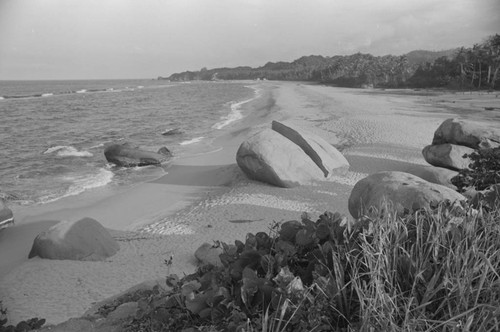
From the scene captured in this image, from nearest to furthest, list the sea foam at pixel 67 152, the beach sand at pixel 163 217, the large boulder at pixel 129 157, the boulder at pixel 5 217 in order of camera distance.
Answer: the beach sand at pixel 163 217, the boulder at pixel 5 217, the large boulder at pixel 129 157, the sea foam at pixel 67 152

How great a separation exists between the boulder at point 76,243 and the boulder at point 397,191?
440 centimetres

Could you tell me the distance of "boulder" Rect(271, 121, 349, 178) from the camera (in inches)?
428

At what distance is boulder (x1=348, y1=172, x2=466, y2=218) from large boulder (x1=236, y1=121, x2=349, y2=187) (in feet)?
10.7

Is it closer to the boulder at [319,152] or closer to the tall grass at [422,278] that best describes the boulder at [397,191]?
the tall grass at [422,278]

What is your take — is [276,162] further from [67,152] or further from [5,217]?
[67,152]

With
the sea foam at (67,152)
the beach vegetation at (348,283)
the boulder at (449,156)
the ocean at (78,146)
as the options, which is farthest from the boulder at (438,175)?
the sea foam at (67,152)

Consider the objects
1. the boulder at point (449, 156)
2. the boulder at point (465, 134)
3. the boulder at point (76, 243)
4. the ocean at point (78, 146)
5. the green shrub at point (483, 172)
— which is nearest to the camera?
the green shrub at point (483, 172)

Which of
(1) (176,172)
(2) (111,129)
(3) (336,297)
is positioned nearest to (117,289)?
(3) (336,297)

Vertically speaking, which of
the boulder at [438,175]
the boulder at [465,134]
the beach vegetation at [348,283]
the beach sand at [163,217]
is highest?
the beach vegetation at [348,283]

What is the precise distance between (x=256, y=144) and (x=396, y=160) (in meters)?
4.75

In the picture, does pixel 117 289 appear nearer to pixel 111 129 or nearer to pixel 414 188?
pixel 414 188

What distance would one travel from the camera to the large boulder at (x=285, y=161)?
10.1m

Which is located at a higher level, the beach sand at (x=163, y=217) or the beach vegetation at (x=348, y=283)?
the beach vegetation at (x=348, y=283)

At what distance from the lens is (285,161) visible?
1033 cm
